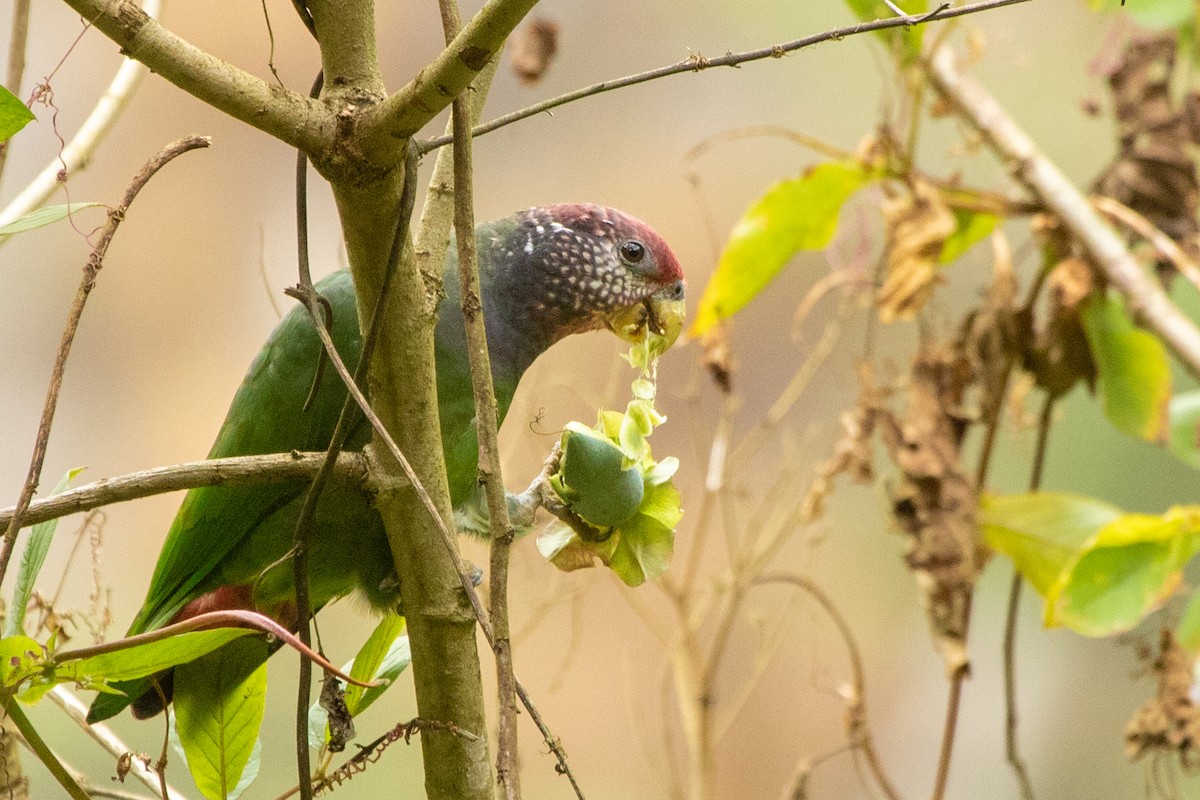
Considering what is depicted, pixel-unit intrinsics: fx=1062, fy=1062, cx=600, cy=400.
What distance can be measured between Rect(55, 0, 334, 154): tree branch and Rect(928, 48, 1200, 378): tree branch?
1.41m

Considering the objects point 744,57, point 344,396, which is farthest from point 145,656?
point 744,57

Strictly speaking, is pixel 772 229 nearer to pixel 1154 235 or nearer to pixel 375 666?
pixel 1154 235

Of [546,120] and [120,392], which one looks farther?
[546,120]

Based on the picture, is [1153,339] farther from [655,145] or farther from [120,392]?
[120,392]

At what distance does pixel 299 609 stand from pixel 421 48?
2.17 m

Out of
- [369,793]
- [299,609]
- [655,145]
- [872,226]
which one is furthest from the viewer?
[655,145]

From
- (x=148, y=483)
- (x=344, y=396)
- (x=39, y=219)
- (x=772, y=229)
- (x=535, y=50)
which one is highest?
(x=535, y=50)

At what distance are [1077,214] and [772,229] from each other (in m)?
0.51

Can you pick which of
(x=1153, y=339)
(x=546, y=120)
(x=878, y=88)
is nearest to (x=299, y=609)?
(x=1153, y=339)

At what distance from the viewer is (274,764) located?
Answer: 8.14 feet

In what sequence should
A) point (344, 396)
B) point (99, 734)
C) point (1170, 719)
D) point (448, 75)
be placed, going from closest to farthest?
point (448, 75) → point (99, 734) → point (344, 396) → point (1170, 719)

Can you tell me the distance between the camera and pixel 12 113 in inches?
31.0

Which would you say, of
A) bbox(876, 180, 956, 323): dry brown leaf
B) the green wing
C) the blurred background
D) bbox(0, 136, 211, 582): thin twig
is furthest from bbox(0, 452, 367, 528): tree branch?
the blurred background

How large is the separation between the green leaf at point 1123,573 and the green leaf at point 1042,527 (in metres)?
0.24
